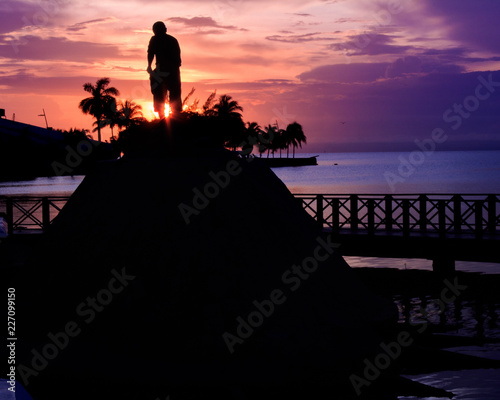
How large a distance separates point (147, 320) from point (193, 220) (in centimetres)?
148

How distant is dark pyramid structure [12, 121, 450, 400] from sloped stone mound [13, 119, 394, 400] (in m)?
0.02

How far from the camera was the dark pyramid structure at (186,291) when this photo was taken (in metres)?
7.37

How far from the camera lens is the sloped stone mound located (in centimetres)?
738

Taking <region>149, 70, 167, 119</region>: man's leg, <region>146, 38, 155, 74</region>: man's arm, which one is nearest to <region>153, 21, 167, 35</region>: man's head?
<region>146, 38, 155, 74</region>: man's arm

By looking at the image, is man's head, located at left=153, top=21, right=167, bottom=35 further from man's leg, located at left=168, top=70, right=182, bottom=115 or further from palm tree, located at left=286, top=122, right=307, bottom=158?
palm tree, located at left=286, top=122, right=307, bottom=158

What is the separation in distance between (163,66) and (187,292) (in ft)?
12.1

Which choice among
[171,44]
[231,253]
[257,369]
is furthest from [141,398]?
[171,44]

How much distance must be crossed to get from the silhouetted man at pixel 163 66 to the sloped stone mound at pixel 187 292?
1.12m

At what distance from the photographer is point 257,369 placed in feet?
23.9

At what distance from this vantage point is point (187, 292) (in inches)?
304

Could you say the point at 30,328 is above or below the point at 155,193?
below

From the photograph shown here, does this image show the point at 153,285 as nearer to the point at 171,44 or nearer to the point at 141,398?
the point at 141,398

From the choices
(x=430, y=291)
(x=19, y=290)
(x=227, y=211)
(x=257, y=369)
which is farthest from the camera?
(x=430, y=291)

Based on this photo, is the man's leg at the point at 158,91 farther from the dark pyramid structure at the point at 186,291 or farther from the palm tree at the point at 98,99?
the palm tree at the point at 98,99
